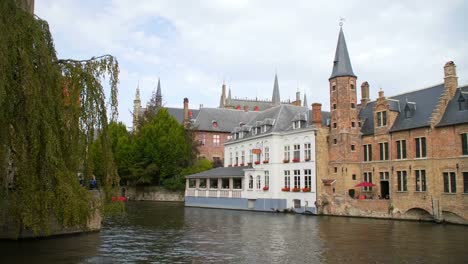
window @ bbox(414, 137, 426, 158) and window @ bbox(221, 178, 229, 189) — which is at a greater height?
window @ bbox(414, 137, 426, 158)

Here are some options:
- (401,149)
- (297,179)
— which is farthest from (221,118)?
(401,149)

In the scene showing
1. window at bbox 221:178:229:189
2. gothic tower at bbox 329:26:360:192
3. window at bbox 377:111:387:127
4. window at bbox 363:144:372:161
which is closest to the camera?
window at bbox 377:111:387:127

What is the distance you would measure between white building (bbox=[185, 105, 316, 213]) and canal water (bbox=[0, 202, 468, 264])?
11.1m

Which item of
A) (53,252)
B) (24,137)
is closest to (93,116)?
(24,137)

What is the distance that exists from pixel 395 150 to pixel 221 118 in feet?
127

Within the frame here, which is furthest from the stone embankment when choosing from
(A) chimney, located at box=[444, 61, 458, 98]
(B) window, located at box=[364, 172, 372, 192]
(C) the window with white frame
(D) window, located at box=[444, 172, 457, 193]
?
(A) chimney, located at box=[444, 61, 458, 98]

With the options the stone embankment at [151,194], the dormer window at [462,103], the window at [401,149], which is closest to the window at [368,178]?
the window at [401,149]

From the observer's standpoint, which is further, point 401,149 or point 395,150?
point 395,150

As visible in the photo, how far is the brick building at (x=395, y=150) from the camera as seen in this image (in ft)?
94.0

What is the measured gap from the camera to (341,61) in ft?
121

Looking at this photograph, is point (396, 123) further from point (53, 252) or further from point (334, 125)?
point (53, 252)

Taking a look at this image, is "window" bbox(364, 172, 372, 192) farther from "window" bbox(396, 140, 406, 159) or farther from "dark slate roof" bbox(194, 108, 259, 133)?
"dark slate roof" bbox(194, 108, 259, 133)

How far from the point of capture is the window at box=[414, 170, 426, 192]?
30172 millimetres

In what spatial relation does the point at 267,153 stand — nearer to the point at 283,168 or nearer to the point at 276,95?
the point at 283,168
